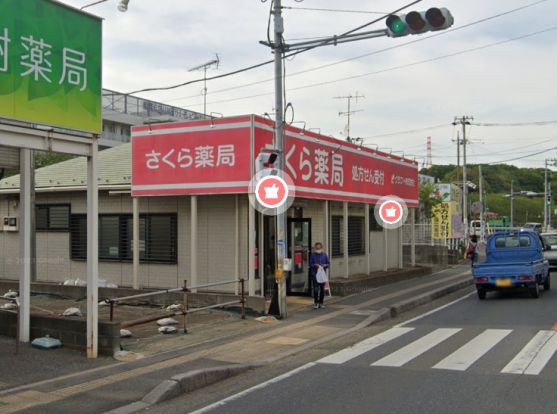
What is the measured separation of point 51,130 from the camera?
9.27 m

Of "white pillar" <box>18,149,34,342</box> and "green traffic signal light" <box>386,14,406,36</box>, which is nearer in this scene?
"white pillar" <box>18,149,34,342</box>

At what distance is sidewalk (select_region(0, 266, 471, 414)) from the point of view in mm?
7250

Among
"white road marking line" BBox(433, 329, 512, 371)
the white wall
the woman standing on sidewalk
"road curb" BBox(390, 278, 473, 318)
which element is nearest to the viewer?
"white road marking line" BBox(433, 329, 512, 371)

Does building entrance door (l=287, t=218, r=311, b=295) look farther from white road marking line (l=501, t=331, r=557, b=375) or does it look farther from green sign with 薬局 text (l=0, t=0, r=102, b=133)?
green sign with 薬局 text (l=0, t=0, r=102, b=133)

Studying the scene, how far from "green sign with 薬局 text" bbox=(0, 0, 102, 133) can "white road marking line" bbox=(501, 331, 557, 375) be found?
24.5ft

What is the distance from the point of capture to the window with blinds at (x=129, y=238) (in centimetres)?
1706

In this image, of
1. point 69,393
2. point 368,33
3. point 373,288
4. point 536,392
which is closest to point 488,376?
point 536,392

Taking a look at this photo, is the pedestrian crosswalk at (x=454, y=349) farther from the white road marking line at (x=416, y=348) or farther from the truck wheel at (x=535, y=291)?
the truck wheel at (x=535, y=291)

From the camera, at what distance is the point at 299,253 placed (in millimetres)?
17828

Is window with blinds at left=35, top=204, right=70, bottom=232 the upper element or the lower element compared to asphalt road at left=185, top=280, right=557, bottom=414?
upper

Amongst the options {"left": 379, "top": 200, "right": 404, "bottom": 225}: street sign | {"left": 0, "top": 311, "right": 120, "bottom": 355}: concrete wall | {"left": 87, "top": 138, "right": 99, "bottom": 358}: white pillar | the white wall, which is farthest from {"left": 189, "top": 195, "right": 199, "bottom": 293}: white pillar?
{"left": 379, "top": 200, "right": 404, "bottom": 225}: street sign

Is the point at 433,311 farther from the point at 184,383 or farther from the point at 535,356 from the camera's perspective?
the point at 184,383

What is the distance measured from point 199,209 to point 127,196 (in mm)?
2683

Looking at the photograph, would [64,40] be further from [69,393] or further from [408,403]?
[408,403]
